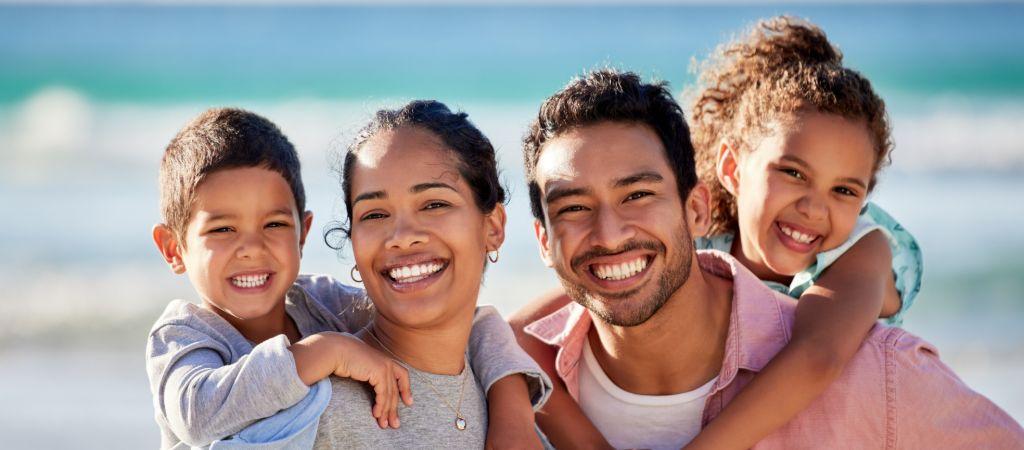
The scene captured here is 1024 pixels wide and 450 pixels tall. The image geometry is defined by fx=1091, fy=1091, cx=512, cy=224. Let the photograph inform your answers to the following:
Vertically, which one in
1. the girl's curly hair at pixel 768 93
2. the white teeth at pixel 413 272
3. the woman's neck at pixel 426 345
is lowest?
the woman's neck at pixel 426 345

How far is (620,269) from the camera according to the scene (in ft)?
11.7

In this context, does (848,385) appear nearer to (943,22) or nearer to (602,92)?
(602,92)

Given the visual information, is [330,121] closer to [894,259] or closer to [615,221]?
[894,259]

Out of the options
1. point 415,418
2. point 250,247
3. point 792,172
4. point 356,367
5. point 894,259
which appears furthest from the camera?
point 894,259

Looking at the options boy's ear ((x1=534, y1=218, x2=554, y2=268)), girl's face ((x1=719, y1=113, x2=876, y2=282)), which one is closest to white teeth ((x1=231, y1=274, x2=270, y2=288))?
boy's ear ((x1=534, y1=218, x2=554, y2=268))

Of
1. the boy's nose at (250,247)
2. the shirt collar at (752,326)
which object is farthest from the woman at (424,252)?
the shirt collar at (752,326)

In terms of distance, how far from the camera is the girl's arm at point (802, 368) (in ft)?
11.3

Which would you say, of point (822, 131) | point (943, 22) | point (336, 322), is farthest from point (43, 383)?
point (943, 22)

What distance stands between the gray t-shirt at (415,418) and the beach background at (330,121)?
855 mm

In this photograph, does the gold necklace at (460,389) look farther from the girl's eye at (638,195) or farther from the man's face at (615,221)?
the girl's eye at (638,195)

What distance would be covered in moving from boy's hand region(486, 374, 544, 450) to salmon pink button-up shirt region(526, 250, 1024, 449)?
497mm

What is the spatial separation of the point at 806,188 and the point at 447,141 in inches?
60.8

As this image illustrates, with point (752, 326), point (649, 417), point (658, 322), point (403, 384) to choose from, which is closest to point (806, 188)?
point (752, 326)

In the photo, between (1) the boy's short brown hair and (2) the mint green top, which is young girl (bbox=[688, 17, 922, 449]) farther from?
(1) the boy's short brown hair
